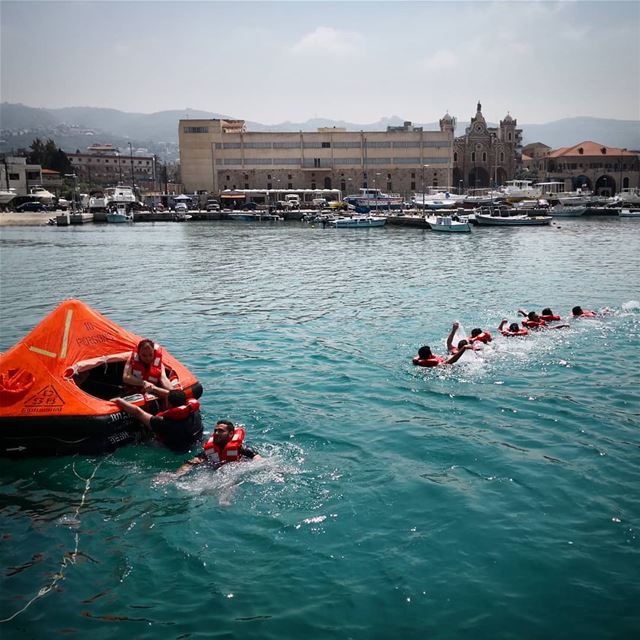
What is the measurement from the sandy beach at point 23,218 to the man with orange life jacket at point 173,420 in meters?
83.2

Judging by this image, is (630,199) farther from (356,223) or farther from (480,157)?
(356,223)

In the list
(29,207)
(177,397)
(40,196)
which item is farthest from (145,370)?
(40,196)

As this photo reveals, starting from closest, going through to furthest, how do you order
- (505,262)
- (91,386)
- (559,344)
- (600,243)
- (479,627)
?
1. (479,627)
2. (91,386)
3. (559,344)
4. (505,262)
5. (600,243)

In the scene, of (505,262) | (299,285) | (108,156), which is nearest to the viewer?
(299,285)

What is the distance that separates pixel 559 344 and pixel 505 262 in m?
23.1

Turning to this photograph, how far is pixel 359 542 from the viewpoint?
7758 millimetres

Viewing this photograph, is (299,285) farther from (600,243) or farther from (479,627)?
(600,243)

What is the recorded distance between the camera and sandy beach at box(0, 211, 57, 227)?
83.5 m

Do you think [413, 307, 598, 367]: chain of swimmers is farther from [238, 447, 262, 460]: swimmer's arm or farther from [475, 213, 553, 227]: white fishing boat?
[475, 213, 553, 227]: white fishing boat

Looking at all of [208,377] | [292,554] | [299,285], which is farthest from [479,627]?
[299,285]

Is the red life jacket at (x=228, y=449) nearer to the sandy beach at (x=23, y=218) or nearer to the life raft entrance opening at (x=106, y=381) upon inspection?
the life raft entrance opening at (x=106, y=381)

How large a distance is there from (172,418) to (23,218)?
287 ft

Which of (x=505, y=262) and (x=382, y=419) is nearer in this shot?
(x=382, y=419)

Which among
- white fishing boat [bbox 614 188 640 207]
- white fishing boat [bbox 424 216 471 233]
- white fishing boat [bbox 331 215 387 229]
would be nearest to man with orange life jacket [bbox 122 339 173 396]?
white fishing boat [bbox 424 216 471 233]
